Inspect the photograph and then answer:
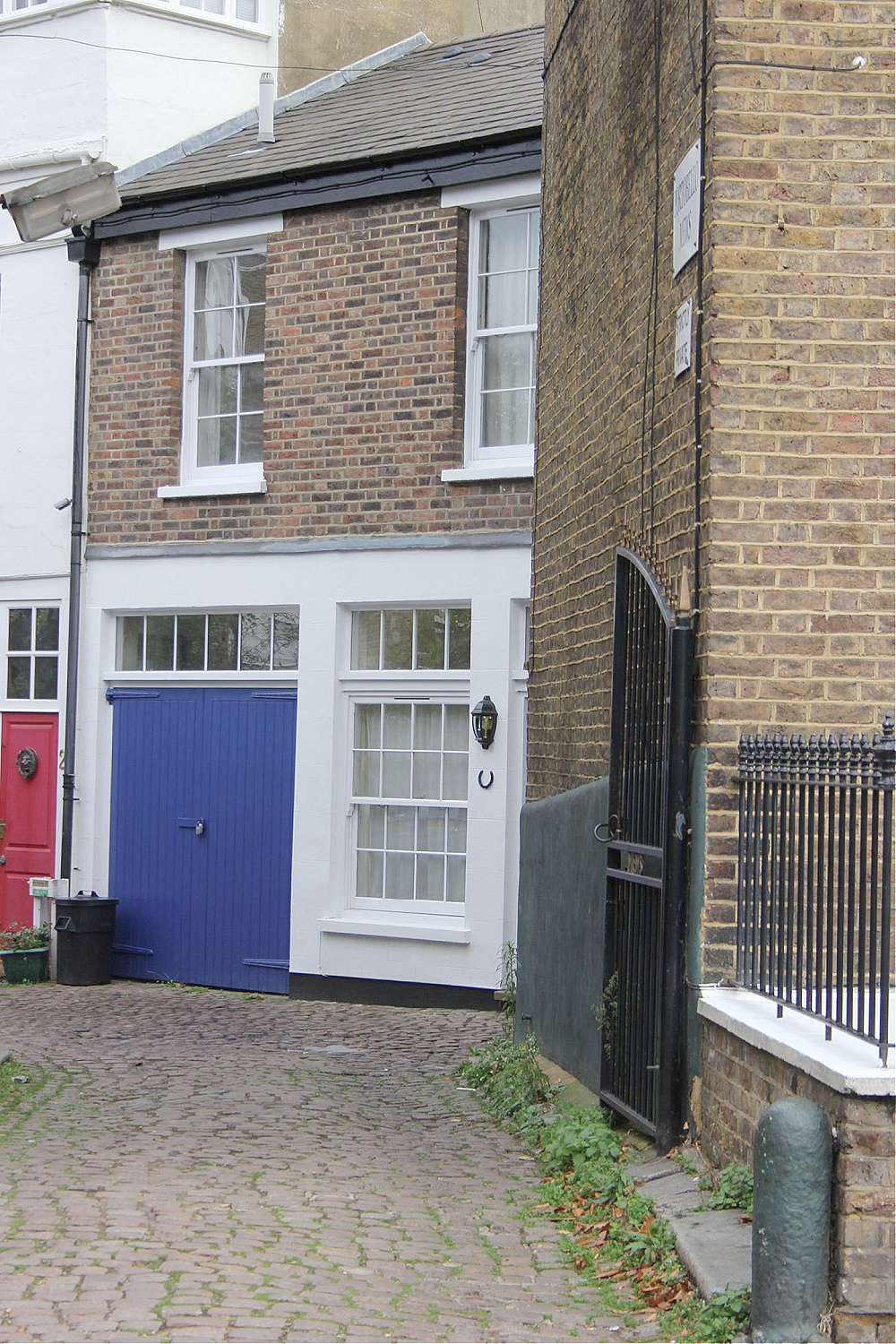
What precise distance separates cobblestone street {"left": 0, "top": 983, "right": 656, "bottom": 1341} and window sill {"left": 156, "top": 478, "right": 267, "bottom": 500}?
4555 millimetres

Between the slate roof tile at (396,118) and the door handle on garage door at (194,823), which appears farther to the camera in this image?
the door handle on garage door at (194,823)

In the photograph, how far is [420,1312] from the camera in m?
5.22

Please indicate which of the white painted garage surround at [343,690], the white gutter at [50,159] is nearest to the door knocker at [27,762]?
the white painted garage surround at [343,690]

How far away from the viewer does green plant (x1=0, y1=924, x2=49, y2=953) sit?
45.8 feet

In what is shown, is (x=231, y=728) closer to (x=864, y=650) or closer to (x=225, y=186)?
(x=225, y=186)

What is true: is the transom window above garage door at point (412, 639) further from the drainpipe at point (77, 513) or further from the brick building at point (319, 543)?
the drainpipe at point (77, 513)

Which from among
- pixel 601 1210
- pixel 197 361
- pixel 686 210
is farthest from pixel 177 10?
pixel 601 1210

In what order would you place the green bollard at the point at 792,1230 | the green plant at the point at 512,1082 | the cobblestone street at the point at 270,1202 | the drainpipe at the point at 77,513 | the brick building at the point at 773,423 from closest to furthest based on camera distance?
1. the green bollard at the point at 792,1230
2. the cobblestone street at the point at 270,1202
3. the brick building at the point at 773,423
4. the green plant at the point at 512,1082
5. the drainpipe at the point at 77,513

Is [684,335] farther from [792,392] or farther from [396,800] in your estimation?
[396,800]

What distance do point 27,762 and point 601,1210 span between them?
9.35 metres

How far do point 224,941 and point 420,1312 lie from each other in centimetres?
862

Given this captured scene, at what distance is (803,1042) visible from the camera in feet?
16.7

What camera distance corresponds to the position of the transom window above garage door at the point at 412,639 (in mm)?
12758

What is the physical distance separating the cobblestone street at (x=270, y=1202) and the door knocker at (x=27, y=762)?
3961 millimetres
